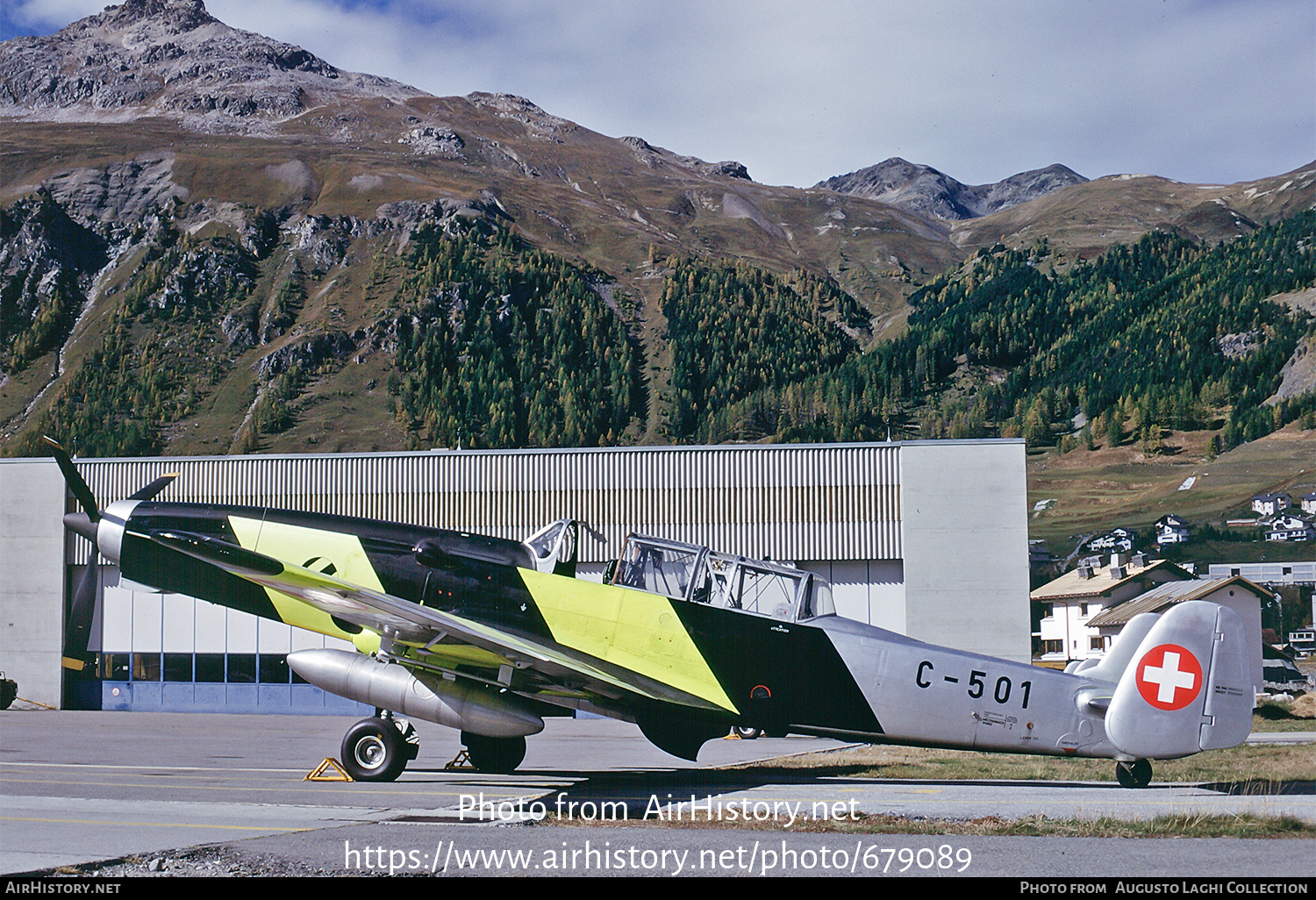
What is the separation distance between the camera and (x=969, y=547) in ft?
102

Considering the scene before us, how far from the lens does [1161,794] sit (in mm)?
12148

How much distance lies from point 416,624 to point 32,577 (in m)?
29.4

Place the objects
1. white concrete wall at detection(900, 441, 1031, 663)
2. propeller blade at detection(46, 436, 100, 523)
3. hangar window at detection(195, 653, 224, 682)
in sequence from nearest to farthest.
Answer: propeller blade at detection(46, 436, 100, 523) → white concrete wall at detection(900, 441, 1031, 663) → hangar window at detection(195, 653, 224, 682)

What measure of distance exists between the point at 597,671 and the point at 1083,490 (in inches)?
6773

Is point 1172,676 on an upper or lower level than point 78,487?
lower

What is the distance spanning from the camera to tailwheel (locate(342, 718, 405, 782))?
13.6 metres

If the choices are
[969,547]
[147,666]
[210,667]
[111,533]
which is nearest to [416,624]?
[111,533]

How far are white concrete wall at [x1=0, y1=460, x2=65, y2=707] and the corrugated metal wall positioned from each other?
3.88m

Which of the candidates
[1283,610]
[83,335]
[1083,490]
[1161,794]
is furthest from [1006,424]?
[1161,794]

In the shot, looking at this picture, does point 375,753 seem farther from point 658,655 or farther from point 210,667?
point 210,667

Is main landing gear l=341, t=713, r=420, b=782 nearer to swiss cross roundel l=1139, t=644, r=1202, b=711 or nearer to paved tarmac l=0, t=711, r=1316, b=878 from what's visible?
paved tarmac l=0, t=711, r=1316, b=878

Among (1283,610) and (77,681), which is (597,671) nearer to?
(77,681)

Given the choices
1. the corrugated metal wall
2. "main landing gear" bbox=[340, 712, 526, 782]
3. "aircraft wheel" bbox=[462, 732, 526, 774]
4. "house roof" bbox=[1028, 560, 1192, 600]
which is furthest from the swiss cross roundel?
"house roof" bbox=[1028, 560, 1192, 600]

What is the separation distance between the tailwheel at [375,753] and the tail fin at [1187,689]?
8.67m
